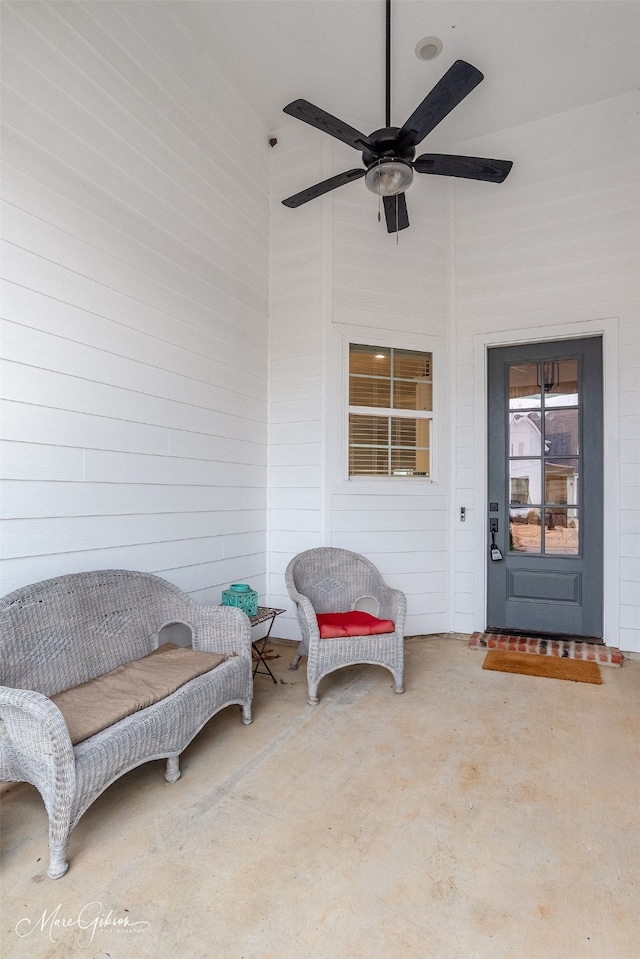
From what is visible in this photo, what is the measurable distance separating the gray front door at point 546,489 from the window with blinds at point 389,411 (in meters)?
0.56

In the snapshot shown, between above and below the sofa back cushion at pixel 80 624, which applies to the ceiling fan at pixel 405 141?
above

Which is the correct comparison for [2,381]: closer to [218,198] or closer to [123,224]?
[123,224]

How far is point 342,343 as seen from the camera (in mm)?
4035

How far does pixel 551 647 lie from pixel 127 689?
122 inches

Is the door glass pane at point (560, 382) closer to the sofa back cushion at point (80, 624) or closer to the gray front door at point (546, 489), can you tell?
the gray front door at point (546, 489)

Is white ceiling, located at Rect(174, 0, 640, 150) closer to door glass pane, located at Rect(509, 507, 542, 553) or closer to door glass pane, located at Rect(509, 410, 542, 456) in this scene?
door glass pane, located at Rect(509, 410, 542, 456)

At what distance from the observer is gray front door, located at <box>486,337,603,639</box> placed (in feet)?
12.7

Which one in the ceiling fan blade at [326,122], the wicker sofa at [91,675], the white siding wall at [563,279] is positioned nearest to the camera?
Result: the wicker sofa at [91,675]

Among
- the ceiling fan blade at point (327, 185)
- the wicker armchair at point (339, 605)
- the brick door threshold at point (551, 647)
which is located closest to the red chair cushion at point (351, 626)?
the wicker armchair at point (339, 605)

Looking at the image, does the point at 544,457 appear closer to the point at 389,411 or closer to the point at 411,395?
the point at 411,395

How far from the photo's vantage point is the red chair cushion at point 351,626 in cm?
291

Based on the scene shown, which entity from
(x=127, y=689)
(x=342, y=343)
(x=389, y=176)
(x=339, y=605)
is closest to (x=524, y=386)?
(x=342, y=343)

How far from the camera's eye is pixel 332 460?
4.02 metres

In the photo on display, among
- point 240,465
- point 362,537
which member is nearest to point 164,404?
point 240,465
